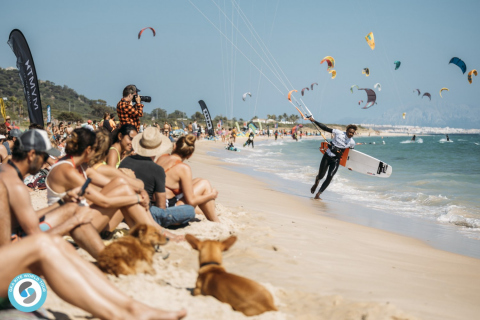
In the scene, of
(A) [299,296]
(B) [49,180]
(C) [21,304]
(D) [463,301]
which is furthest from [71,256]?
(D) [463,301]

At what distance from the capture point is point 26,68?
7.72 meters

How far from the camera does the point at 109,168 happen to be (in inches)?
153

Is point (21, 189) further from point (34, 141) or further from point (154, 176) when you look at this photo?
point (154, 176)

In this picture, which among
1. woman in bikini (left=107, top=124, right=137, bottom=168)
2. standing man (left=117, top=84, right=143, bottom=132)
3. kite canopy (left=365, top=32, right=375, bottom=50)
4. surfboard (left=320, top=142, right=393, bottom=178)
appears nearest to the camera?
woman in bikini (left=107, top=124, right=137, bottom=168)

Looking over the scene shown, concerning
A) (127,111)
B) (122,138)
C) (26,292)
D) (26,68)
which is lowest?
(26,292)

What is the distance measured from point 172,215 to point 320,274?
62.7 inches

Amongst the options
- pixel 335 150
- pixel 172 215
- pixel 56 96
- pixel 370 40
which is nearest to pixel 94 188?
pixel 172 215

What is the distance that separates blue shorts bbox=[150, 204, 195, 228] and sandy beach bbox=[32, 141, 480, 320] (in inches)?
5.6

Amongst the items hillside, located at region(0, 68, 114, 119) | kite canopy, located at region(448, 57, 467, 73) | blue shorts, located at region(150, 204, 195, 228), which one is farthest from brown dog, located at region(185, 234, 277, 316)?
hillside, located at region(0, 68, 114, 119)

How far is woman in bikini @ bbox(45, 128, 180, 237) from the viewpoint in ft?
10.2

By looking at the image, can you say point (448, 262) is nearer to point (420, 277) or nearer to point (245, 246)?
point (420, 277)

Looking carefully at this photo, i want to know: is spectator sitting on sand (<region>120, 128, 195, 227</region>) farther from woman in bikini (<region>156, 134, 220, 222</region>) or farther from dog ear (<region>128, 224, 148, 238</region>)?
dog ear (<region>128, 224, 148, 238</region>)

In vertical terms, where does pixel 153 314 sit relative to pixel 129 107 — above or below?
below

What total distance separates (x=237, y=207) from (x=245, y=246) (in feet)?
7.46
